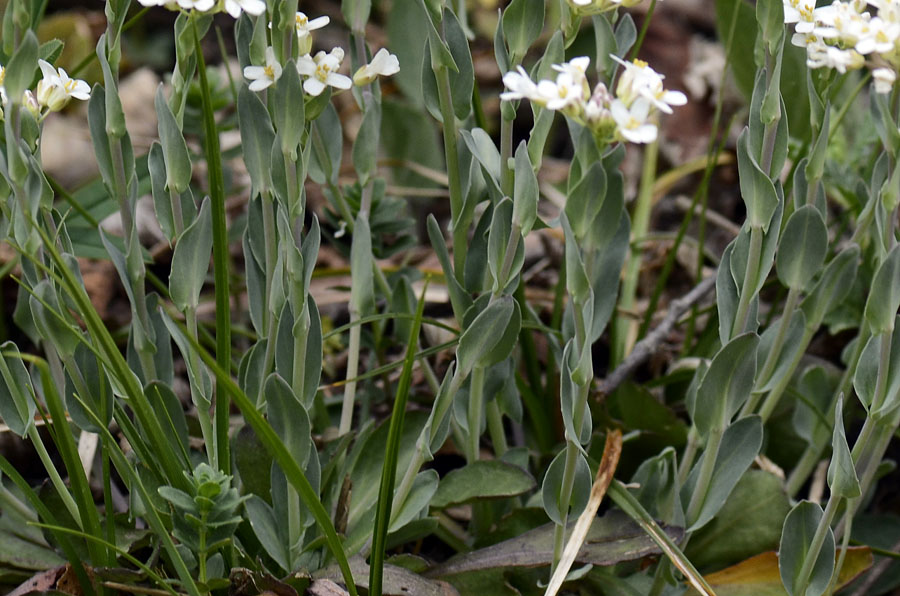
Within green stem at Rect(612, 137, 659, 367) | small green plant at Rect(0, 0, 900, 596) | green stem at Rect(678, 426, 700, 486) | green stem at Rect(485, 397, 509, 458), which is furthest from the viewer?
green stem at Rect(612, 137, 659, 367)

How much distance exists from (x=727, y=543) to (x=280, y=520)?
547mm

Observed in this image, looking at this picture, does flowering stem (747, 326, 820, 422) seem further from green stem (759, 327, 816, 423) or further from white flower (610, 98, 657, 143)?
white flower (610, 98, 657, 143)

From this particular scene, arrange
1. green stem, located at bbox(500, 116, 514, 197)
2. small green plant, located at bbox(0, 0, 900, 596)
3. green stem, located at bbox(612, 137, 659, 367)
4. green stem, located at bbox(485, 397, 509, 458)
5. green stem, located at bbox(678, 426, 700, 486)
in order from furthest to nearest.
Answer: green stem, located at bbox(612, 137, 659, 367) < green stem, located at bbox(485, 397, 509, 458) < green stem, located at bbox(678, 426, 700, 486) < green stem, located at bbox(500, 116, 514, 197) < small green plant, located at bbox(0, 0, 900, 596)

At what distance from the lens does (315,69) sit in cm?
81

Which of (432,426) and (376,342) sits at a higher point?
(432,426)

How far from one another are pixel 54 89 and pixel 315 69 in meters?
0.24

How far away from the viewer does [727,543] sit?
1.09 metres

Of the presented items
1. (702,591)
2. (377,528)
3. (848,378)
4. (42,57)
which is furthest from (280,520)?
(848,378)

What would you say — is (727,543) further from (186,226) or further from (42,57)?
(42,57)

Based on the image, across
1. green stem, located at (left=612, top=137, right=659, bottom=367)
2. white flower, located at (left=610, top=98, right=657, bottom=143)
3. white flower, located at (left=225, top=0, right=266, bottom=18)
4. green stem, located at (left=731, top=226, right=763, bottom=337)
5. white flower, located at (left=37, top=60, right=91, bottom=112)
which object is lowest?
green stem, located at (left=612, top=137, right=659, bottom=367)

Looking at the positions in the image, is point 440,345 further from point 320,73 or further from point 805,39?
→ point 805,39

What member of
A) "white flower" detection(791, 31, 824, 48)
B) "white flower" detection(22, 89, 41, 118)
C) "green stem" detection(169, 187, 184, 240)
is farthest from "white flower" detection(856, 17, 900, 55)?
"white flower" detection(22, 89, 41, 118)

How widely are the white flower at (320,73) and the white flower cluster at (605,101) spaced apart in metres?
0.20

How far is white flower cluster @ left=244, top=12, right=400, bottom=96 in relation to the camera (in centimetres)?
79
